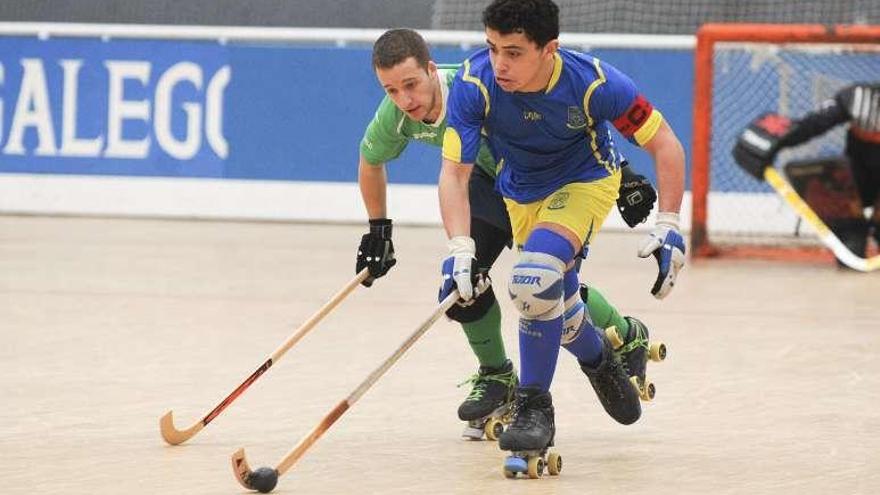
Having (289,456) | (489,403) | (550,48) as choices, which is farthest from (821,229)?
(289,456)

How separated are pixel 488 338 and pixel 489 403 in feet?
0.71

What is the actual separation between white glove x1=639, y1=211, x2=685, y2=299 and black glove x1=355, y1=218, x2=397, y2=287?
3.05 feet

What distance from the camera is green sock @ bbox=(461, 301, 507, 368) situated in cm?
504

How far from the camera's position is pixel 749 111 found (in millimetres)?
10930

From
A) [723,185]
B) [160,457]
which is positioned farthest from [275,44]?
[160,457]

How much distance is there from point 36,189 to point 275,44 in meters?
1.88

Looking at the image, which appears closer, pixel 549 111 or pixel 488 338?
pixel 549 111

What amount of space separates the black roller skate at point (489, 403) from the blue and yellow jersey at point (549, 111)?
2.37 feet

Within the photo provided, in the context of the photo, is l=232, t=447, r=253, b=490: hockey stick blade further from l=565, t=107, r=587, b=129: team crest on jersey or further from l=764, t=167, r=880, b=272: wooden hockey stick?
l=764, t=167, r=880, b=272: wooden hockey stick

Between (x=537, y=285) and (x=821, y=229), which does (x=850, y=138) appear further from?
(x=537, y=285)

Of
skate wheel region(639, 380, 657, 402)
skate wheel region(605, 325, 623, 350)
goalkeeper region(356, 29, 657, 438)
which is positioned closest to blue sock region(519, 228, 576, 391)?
goalkeeper region(356, 29, 657, 438)

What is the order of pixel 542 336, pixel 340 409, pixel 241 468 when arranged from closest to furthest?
pixel 241 468
pixel 340 409
pixel 542 336

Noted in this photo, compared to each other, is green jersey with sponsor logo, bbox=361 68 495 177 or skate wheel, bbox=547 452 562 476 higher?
green jersey with sponsor logo, bbox=361 68 495 177

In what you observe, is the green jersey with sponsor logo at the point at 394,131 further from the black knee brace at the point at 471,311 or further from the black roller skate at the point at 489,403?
the black roller skate at the point at 489,403
